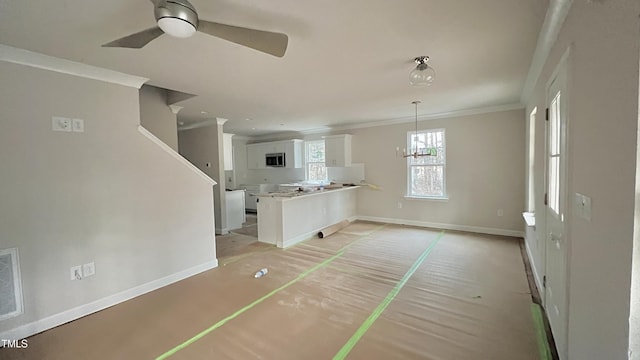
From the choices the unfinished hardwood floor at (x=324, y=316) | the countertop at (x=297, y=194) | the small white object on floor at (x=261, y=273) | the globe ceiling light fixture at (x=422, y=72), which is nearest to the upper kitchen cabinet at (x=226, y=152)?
the countertop at (x=297, y=194)

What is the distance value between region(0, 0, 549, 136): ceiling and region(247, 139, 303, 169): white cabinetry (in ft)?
11.1

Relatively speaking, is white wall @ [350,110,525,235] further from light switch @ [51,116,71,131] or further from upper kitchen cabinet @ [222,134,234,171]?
light switch @ [51,116,71,131]

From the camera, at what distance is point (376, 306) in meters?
2.60

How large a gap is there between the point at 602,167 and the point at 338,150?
5429 mm

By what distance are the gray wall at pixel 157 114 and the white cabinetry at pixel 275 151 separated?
351 cm

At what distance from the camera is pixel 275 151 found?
7.77 meters

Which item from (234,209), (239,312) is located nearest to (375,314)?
(239,312)

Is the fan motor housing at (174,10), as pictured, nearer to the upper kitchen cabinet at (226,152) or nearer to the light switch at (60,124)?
the light switch at (60,124)

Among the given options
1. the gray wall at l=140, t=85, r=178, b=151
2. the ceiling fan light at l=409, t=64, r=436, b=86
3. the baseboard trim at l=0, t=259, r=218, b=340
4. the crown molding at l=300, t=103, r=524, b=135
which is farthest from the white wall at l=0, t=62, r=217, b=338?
the crown molding at l=300, t=103, r=524, b=135

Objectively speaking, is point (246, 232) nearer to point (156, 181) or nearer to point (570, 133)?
point (156, 181)

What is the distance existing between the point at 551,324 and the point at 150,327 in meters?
3.37

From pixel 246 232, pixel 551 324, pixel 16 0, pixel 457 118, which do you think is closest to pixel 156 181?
pixel 16 0

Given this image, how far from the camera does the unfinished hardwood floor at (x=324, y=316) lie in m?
2.01

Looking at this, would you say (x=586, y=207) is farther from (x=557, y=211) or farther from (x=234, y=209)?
(x=234, y=209)
